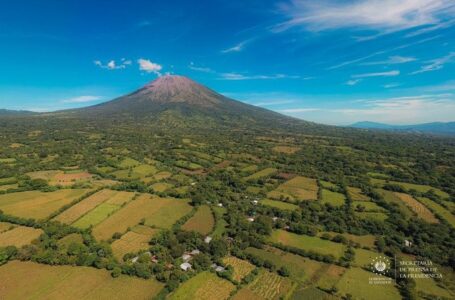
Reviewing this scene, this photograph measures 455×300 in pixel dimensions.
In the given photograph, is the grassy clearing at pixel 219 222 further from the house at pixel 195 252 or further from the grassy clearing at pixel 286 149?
the grassy clearing at pixel 286 149

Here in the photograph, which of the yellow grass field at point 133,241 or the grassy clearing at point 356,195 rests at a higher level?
the grassy clearing at point 356,195

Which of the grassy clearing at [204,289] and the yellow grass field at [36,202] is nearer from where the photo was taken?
the grassy clearing at [204,289]

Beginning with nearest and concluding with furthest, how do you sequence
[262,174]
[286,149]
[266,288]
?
[266,288]
[262,174]
[286,149]

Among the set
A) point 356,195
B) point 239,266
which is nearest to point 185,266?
point 239,266

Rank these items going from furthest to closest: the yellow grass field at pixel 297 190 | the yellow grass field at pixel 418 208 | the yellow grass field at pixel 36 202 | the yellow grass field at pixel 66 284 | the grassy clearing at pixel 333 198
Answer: the yellow grass field at pixel 297 190 → the grassy clearing at pixel 333 198 → the yellow grass field at pixel 418 208 → the yellow grass field at pixel 36 202 → the yellow grass field at pixel 66 284

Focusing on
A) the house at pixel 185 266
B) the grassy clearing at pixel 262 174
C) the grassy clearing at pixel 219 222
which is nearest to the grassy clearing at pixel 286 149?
the grassy clearing at pixel 262 174

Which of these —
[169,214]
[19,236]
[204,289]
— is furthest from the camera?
[169,214]

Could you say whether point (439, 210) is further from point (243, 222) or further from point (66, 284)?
point (66, 284)

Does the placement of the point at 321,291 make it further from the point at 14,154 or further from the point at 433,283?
the point at 14,154
